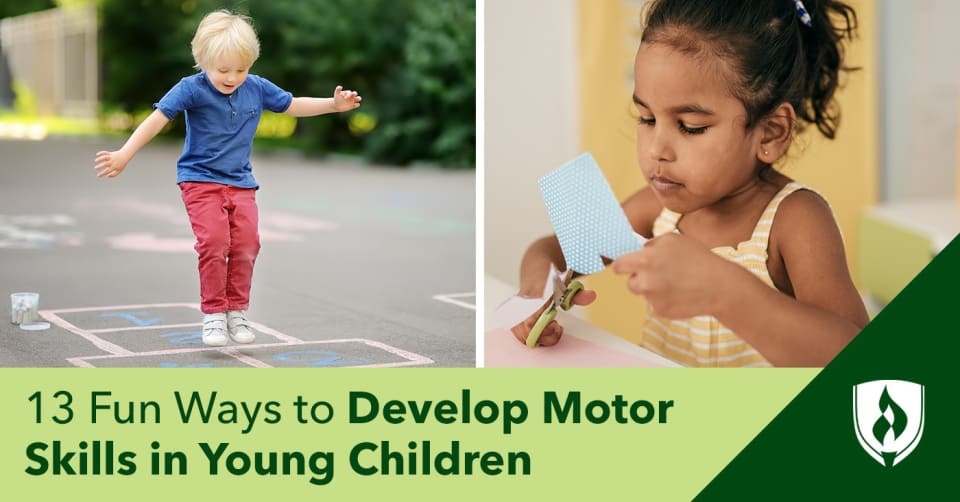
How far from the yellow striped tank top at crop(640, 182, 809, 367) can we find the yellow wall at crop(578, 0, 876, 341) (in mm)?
105

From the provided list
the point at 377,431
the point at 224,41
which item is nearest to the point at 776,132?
the point at 377,431

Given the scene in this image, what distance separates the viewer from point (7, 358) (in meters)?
4.54

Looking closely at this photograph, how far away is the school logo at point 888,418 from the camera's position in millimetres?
3516

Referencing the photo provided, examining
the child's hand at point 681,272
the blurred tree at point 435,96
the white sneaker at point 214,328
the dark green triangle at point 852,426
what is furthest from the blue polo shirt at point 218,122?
the blurred tree at point 435,96

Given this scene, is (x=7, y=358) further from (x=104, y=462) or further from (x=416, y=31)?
(x=416, y=31)

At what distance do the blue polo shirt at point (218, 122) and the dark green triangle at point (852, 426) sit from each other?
75.5 inches

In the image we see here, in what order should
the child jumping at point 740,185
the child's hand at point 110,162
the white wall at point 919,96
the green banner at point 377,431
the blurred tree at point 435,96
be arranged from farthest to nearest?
the blurred tree at point 435,96 → the child's hand at point 110,162 → the white wall at point 919,96 → the child jumping at point 740,185 → the green banner at point 377,431

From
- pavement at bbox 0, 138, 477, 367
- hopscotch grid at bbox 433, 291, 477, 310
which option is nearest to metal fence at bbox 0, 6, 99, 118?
pavement at bbox 0, 138, 477, 367

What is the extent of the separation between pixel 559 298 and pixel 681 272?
364 millimetres

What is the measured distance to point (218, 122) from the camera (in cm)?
437

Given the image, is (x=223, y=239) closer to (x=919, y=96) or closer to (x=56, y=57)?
(x=919, y=96)

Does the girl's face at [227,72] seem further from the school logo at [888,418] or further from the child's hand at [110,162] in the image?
the school logo at [888,418]

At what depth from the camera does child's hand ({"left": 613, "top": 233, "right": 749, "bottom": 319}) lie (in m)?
3.52

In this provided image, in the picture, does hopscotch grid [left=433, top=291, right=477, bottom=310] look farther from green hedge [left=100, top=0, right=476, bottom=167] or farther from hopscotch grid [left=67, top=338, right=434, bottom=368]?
green hedge [left=100, top=0, right=476, bottom=167]
